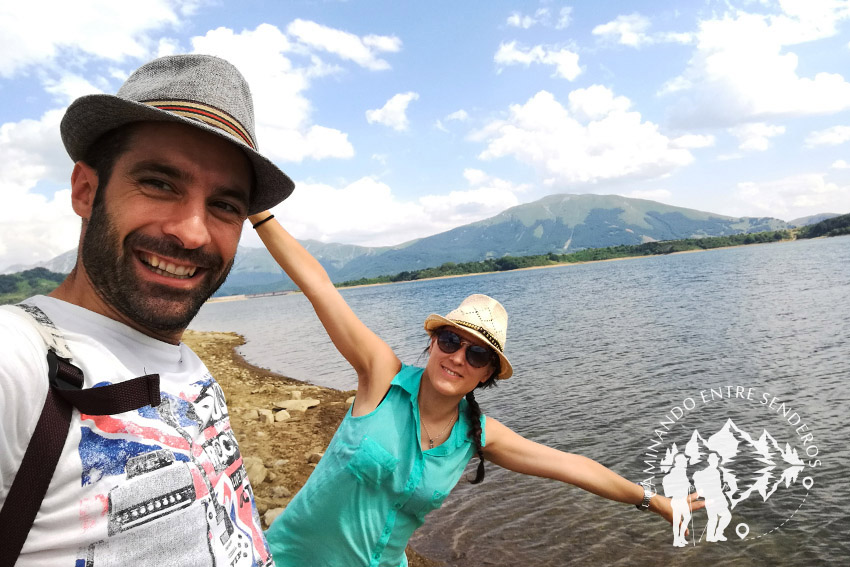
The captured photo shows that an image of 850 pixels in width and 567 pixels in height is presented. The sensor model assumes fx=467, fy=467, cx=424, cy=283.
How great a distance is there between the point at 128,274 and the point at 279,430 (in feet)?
38.2

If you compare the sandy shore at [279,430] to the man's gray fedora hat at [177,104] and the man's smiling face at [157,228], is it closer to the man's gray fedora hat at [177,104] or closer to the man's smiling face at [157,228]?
the man's smiling face at [157,228]

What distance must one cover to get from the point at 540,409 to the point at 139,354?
13705 mm

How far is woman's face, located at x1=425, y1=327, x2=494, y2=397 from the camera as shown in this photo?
3242 millimetres

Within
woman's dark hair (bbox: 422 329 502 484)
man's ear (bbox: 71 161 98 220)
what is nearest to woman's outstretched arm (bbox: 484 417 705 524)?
Answer: woman's dark hair (bbox: 422 329 502 484)

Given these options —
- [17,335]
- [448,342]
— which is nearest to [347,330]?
[448,342]

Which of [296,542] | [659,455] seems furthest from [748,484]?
[296,542]

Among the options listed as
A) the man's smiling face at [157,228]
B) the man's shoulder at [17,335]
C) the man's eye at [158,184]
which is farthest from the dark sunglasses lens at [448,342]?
the man's shoulder at [17,335]

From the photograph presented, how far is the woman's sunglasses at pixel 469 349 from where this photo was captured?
3.43 metres

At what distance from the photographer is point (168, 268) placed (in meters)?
1.49

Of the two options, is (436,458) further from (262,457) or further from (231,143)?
(262,457)

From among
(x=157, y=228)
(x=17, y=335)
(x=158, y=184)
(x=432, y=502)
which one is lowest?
(x=432, y=502)

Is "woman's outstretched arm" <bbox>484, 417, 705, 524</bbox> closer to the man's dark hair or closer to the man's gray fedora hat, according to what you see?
the man's gray fedora hat

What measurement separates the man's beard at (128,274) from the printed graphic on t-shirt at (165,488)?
0.26m

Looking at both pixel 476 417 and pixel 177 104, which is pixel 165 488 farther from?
pixel 476 417
